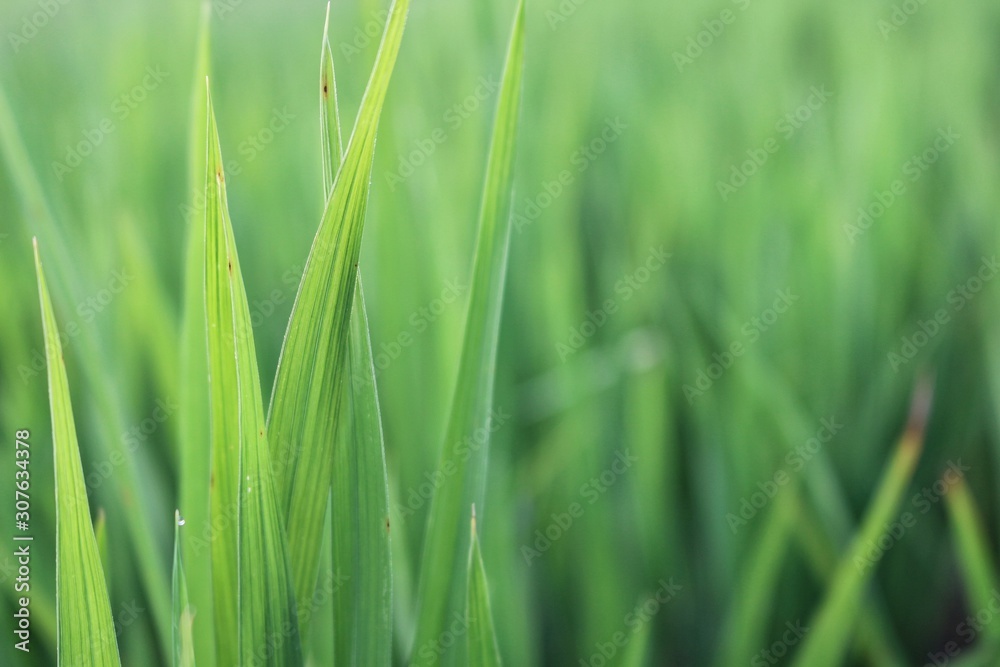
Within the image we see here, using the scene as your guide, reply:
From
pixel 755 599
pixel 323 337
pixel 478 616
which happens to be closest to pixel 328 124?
pixel 323 337

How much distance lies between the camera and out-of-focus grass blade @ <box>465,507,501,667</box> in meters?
0.27

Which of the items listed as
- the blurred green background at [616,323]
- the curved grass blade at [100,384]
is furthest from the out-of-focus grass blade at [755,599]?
the curved grass blade at [100,384]

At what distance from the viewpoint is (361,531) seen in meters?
0.27

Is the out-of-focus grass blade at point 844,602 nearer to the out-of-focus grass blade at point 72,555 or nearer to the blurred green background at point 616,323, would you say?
the blurred green background at point 616,323

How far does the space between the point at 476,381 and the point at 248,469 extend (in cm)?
9

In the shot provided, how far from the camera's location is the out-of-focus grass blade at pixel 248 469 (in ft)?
0.78

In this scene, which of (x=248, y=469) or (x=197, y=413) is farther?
(x=197, y=413)

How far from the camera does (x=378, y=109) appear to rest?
0.24 m

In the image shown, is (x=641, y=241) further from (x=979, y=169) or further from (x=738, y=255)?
(x=979, y=169)

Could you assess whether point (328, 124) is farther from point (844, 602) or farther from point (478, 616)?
point (844, 602)

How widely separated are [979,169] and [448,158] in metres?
0.50

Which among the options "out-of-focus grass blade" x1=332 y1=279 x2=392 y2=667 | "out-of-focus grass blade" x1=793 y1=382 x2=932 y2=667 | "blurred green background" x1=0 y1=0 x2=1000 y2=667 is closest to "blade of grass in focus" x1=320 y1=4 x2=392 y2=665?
"out-of-focus grass blade" x1=332 y1=279 x2=392 y2=667

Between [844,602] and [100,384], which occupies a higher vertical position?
[100,384]

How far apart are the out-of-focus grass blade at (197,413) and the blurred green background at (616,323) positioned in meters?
0.04
